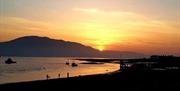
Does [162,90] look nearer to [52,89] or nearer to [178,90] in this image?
[178,90]

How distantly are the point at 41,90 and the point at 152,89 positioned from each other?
28.8 feet

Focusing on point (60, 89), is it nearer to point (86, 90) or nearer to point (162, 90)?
point (86, 90)

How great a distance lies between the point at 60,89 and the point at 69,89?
0.75 m

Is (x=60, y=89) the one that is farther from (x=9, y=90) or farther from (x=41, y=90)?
(x=9, y=90)

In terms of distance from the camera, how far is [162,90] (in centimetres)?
2772

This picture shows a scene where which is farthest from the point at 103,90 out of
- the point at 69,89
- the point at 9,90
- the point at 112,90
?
the point at 9,90

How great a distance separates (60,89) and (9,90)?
13.2 feet

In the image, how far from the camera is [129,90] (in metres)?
27.3

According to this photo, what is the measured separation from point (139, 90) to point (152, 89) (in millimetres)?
1654

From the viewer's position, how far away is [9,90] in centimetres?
2819

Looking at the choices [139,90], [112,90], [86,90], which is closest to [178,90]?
[139,90]

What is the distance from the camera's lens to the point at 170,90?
27.7 metres

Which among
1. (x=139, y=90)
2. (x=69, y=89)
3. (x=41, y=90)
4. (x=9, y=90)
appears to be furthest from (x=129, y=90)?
(x=9, y=90)

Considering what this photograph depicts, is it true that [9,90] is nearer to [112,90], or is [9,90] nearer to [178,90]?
[112,90]
